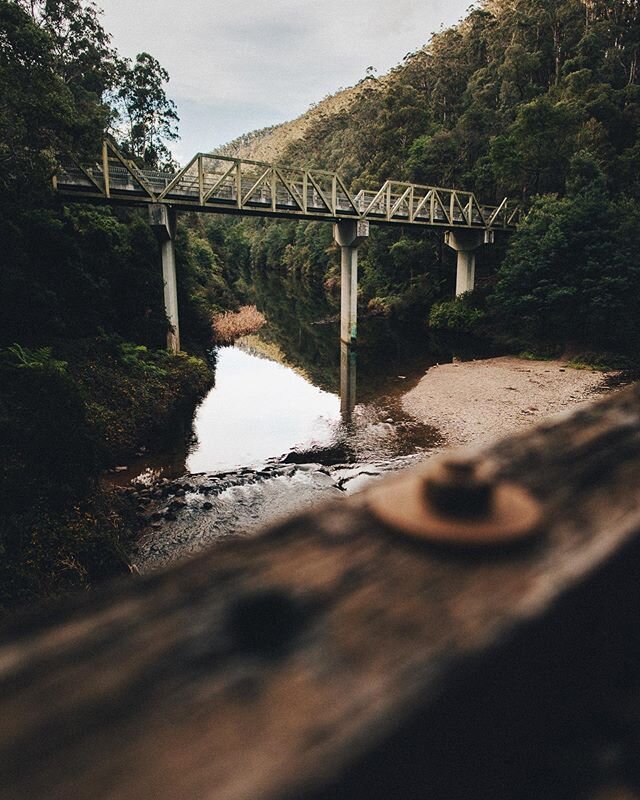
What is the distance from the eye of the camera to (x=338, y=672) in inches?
21.7

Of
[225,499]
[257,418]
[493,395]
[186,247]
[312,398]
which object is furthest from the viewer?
[186,247]

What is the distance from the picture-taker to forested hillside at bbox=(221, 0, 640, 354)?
2312 cm

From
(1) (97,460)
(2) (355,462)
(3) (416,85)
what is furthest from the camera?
(3) (416,85)

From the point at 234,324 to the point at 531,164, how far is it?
67.2ft

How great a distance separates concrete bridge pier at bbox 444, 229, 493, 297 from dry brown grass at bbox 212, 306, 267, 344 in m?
13.4

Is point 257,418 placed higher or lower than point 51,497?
lower

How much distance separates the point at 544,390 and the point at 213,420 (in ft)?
38.9

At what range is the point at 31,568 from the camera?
264 inches

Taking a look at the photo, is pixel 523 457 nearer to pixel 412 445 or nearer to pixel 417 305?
pixel 412 445

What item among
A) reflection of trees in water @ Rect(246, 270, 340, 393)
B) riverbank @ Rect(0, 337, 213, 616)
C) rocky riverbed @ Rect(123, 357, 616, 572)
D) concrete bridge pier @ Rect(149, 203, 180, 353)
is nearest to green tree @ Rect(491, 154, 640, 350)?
rocky riverbed @ Rect(123, 357, 616, 572)

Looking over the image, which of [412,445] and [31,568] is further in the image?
[412,445]

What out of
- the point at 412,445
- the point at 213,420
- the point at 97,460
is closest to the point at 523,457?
the point at 97,460

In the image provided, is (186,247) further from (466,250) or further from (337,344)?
(466,250)

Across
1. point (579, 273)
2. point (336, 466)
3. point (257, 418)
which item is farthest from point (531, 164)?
point (336, 466)
